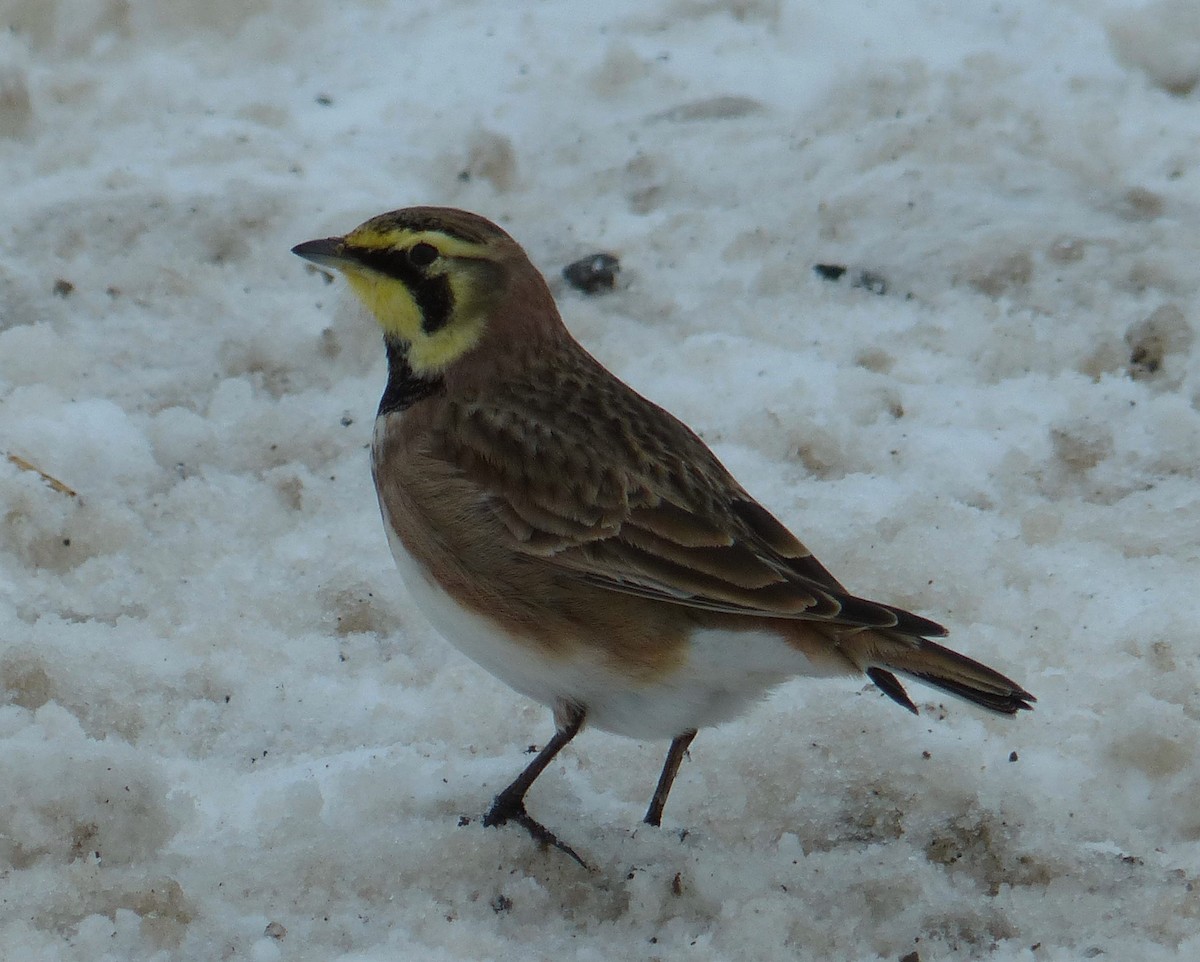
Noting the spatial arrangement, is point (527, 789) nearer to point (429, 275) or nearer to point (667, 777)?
point (667, 777)

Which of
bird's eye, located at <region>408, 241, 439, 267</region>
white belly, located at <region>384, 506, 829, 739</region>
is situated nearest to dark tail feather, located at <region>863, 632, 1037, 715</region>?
white belly, located at <region>384, 506, 829, 739</region>

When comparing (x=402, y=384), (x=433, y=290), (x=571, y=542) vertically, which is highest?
(x=433, y=290)

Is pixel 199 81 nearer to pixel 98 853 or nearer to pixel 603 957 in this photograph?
pixel 98 853

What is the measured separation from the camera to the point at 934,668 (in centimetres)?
380

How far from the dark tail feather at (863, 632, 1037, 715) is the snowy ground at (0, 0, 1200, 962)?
49 centimetres

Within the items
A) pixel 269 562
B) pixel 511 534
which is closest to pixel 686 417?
pixel 269 562

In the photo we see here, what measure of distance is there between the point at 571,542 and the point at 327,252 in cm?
119

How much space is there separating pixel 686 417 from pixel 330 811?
2330 millimetres

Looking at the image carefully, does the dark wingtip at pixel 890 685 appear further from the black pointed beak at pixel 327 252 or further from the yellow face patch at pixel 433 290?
the black pointed beak at pixel 327 252

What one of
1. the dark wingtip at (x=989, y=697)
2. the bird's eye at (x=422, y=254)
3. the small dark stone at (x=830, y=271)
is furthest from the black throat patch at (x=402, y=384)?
the small dark stone at (x=830, y=271)

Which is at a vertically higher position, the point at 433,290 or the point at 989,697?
the point at 433,290

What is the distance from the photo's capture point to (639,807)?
14.5ft

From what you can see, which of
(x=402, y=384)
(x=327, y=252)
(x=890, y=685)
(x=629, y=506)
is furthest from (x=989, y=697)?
(x=327, y=252)

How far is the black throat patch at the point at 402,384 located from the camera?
178 inches
